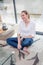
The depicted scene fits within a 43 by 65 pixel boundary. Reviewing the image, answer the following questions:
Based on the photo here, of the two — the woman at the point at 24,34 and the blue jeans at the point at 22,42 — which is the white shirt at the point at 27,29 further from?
the blue jeans at the point at 22,42

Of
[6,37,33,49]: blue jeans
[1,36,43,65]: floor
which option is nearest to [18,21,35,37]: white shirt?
[6,37,33,49]: blue jeans

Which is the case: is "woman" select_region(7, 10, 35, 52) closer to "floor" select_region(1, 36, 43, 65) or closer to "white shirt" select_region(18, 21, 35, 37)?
"white shirt" select_region(18, 21, 35, 37)

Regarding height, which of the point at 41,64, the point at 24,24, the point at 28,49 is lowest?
the point at 28,49

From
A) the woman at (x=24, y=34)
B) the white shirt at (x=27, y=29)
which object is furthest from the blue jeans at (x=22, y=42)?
the white shirt at (x=27, y=29)

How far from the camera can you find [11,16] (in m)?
5.09

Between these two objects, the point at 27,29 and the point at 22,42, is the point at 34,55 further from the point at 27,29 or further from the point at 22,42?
the point at 27,29

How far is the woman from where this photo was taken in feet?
10.6

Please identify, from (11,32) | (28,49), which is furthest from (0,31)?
(28,49)

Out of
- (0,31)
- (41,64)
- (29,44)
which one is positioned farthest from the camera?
(0,31)

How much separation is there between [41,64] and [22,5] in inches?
117

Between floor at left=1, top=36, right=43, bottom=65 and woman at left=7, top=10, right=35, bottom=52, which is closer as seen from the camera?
floor at left=1, top=36, right=43, bottom=65

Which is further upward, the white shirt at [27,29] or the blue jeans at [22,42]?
the white shirt at [27,29]

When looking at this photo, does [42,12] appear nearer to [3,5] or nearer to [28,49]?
[3,5]

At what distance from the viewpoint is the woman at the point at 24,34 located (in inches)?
128
